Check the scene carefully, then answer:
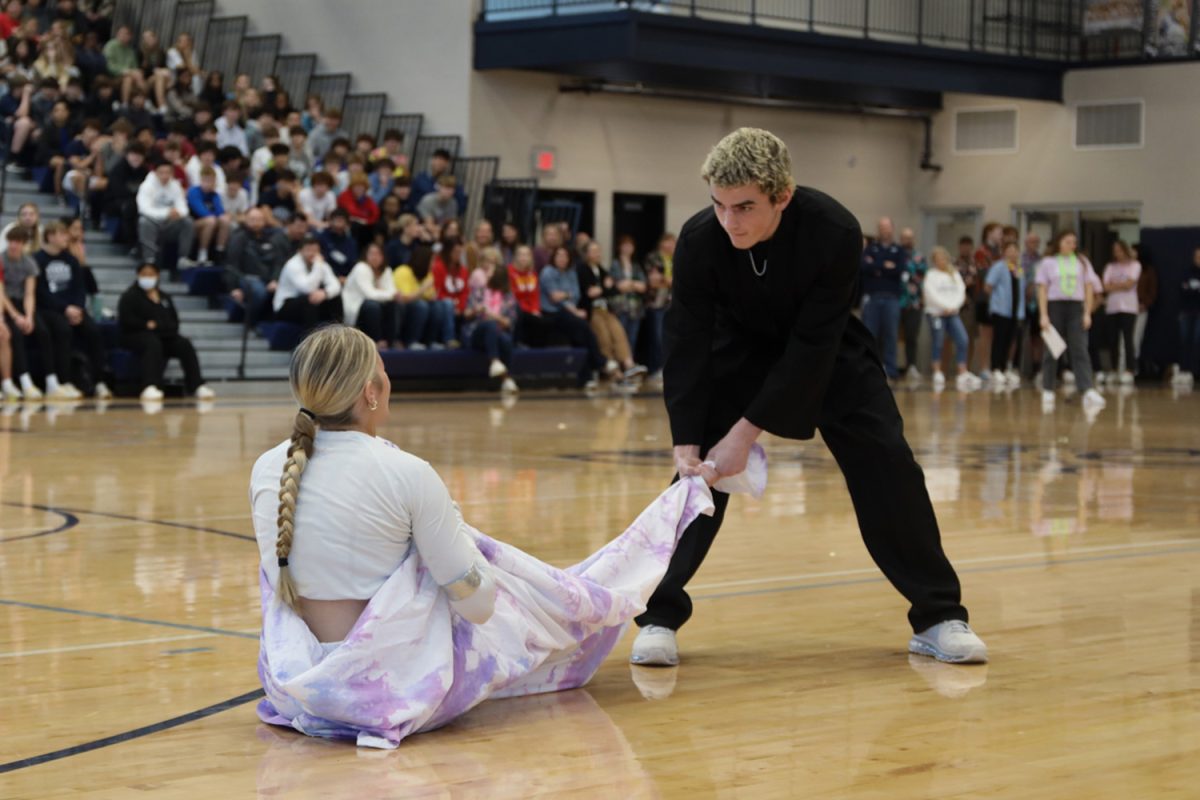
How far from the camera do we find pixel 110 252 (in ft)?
57.3

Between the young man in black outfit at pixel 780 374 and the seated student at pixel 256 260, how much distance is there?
12.5 meters

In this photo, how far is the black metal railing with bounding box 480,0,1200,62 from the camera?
2353 cm

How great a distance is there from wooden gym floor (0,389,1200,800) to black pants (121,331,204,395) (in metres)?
5.47

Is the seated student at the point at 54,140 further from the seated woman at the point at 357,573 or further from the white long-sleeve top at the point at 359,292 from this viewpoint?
the seated woman at the point at 357,573

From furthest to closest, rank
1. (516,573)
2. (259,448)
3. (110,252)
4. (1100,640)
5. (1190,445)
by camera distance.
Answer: (110,252), (1190,445), (259,448), (1100,640), (516,573)

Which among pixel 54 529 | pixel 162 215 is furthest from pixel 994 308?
pixel 54 529

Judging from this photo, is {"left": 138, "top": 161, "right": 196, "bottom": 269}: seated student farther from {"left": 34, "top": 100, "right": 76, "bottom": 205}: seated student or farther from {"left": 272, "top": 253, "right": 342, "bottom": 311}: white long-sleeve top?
{"left": 34, "top": 100, "right": 76, "bottom": 205}: seated student

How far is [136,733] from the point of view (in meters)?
3.86

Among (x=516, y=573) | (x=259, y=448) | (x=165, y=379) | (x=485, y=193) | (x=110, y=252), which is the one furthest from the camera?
(x=485, y=193)

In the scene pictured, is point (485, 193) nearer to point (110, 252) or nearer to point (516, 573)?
point (110, 252)

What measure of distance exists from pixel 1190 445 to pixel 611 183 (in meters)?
11.5

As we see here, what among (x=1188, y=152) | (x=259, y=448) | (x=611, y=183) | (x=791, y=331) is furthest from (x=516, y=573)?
(x=1188, y=152)

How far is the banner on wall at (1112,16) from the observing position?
79.3 feet

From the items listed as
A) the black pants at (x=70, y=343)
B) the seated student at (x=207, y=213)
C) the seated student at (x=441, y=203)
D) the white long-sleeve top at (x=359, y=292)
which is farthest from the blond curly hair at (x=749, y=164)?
the seated student at (x=441, y=203)
